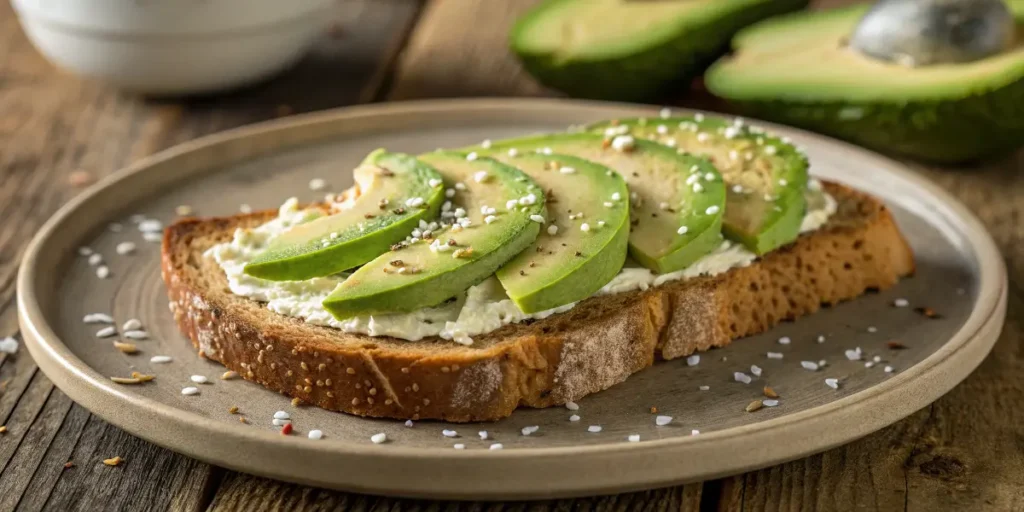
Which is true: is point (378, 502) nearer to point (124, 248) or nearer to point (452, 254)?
point (452, 254)

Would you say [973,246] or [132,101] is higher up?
[973,246]

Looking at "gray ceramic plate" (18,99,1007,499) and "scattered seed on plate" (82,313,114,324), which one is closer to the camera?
"gray ceramic plate" (18,99,1007,499)

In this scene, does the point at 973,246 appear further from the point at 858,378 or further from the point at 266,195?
the point at 266,195

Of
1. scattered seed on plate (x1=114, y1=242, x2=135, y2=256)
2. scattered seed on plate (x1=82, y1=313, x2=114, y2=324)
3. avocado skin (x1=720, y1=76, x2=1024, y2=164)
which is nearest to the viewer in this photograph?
scattered seed on plate (x1=82, y1=313, x2=114, y2=324)

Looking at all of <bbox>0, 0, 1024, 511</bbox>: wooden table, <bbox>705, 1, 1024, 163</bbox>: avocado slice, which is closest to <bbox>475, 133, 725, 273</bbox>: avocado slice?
<bbox>0, 0, 1024, 511</bbox>: wooden table

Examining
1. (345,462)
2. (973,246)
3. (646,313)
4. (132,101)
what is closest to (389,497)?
(345,462)

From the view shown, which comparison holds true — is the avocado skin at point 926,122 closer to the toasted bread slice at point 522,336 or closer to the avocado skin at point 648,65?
the avocado skin at point 648,65

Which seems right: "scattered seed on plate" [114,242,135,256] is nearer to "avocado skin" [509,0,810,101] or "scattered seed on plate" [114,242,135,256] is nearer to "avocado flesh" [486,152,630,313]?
"avocado flesh" [486,152,630,313]

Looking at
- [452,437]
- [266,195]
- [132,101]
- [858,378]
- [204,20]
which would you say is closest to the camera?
[452,437]
